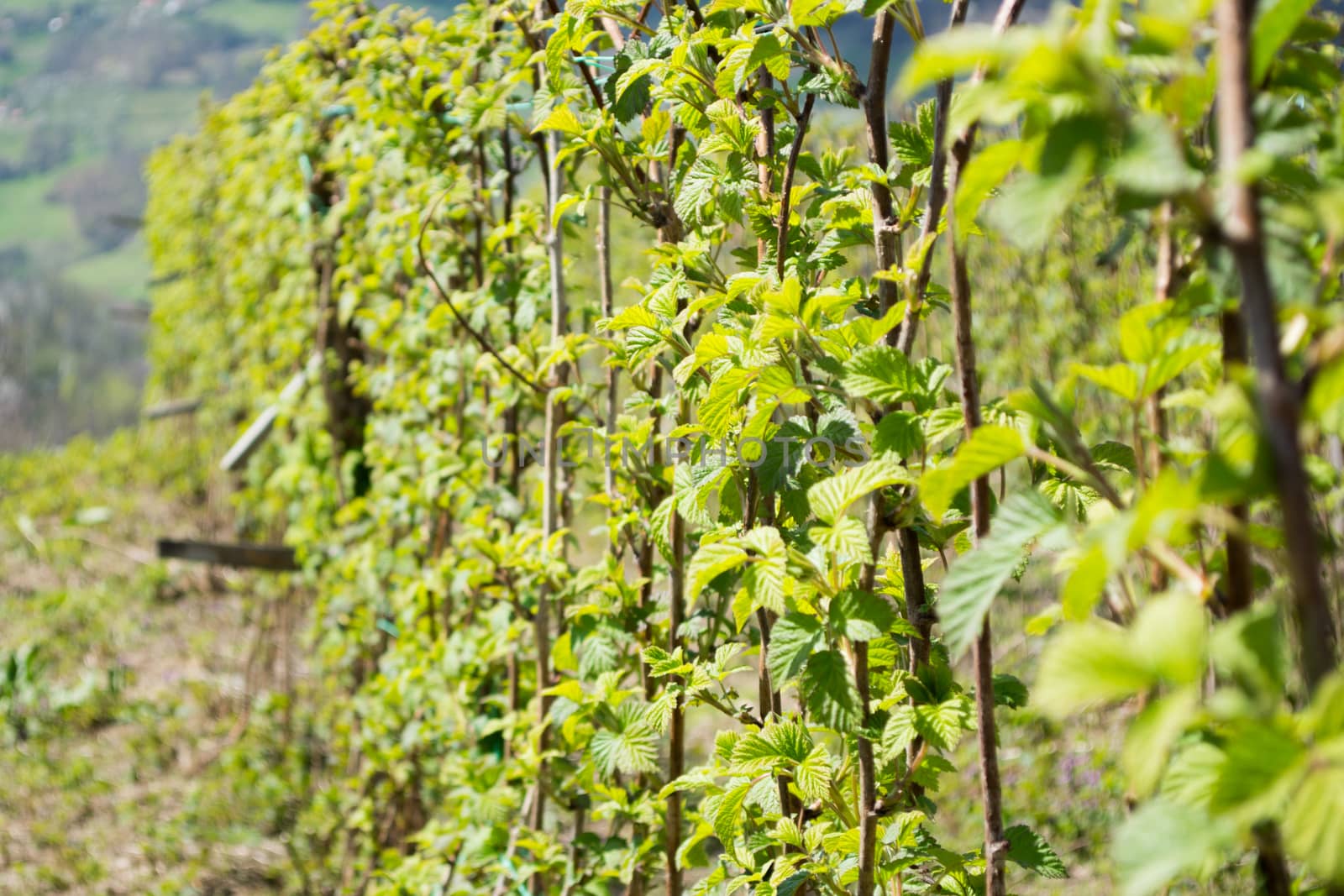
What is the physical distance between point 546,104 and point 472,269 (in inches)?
40.5

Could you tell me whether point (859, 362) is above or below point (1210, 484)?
above

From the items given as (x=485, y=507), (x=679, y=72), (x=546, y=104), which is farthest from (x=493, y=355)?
(x=679, y=72)

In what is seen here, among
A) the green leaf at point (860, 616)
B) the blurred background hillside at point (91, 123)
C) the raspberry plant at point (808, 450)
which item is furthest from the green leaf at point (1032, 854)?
the blurred background hillside at point (91, 123)

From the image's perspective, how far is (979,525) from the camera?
786 millimetres

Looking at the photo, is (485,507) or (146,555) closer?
(485,507)

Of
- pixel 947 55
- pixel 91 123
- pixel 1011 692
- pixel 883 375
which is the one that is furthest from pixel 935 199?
pixel 91 123

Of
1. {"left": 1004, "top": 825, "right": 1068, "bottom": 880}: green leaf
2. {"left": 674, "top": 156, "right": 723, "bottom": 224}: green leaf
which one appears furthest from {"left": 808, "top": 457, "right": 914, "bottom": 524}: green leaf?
{"left": 674, "top": 156, "right": 723, "bottom": 224}: green leaf

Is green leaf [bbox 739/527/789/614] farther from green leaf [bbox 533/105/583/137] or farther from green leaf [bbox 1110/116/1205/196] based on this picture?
green leaf [bbox 533/105/583/137]

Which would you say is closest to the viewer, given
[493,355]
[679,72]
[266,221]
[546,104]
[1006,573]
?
[1006,573]

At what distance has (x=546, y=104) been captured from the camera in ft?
5.09

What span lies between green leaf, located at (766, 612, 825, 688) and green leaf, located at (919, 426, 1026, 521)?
29 cm

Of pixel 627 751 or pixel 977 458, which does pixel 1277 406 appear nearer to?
pixel 977 458

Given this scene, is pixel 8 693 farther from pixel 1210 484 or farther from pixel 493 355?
pixel 1210 484

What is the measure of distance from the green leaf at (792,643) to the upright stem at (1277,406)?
0.47 metres
